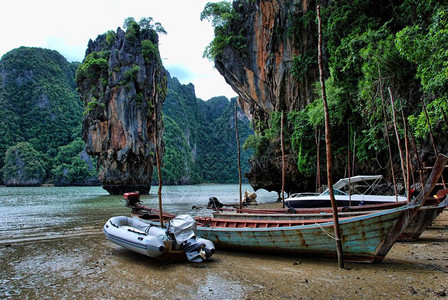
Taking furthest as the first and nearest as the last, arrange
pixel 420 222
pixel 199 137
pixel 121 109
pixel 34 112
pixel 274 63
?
1. pixel 199 137
2. pixel 34 112
3. pixel 121 109
4. pixel 274 63
5. pixel 420 222

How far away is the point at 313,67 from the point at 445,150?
37.5 feet

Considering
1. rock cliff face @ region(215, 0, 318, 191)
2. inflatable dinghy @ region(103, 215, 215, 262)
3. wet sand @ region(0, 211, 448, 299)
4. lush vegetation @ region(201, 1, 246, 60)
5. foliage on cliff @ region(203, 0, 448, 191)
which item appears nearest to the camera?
wet sand @ region(0, 211, 448, 299)

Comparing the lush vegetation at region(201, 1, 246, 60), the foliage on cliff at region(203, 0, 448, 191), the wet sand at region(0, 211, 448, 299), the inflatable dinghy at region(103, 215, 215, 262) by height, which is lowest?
the wet sand at region(0, 211, 448, 299)

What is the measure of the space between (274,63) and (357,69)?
9265 mm

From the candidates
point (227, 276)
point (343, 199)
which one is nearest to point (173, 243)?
point (227, 276)

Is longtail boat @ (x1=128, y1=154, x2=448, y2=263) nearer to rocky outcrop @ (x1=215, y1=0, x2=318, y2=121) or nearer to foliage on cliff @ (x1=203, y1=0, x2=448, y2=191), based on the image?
foliage on cliff @ (x1=203, y1=0, x2=448, y2=191)

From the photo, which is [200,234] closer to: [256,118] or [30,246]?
[30,246]

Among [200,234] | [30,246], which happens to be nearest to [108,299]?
[200,234]

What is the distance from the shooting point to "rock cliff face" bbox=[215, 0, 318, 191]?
71.9ft

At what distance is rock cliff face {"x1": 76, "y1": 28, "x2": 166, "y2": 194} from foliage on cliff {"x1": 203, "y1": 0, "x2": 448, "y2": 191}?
1706cm

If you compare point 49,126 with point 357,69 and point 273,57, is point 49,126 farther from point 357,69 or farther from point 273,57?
point 357,69

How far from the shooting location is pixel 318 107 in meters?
18.6

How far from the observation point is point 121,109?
3894cm

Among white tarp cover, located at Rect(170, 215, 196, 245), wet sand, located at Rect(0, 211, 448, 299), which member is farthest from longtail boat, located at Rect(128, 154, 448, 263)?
white tarp cover, located at Rect(170, 215, 196, 245)
